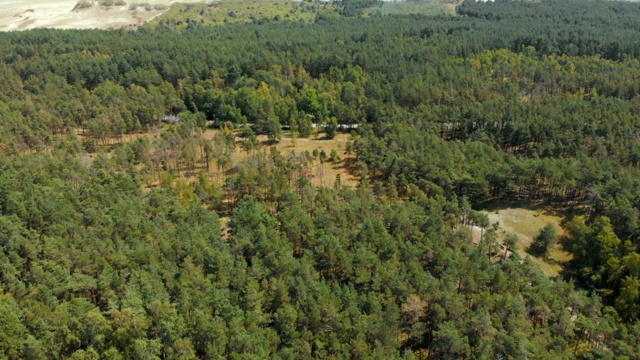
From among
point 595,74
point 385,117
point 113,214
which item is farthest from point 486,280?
point 595,74

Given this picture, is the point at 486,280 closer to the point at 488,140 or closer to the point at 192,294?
the point at 192,294

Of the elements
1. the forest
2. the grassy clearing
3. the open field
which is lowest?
the grassy clearing

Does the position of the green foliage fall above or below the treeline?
below

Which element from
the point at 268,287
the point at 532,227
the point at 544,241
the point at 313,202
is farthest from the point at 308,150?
the point at 268,287

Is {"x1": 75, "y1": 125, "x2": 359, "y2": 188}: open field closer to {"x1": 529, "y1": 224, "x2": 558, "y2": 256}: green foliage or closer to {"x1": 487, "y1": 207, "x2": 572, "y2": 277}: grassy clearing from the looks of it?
{"x1": 487, "y1": 207, "x2": 572, "y2": 277}: grassy clearing

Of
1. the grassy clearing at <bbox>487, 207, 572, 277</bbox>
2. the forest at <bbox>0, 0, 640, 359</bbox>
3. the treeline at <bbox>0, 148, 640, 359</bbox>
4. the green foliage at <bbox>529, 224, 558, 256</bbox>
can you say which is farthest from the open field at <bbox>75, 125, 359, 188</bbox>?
the green foliage at <bbox>529, 224, 558, 256</bbox>

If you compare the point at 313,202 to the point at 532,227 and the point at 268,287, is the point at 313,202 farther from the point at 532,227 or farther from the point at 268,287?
the point at 532,227

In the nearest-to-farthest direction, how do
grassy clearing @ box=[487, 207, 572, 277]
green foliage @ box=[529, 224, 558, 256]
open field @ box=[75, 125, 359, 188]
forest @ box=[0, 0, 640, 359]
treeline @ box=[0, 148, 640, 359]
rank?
treeline @ box=[0, 148, 640, 359] → forest @ box=[0, 0, 640, 359] → grassy clearing @ box=[487, 207, 572, 277] → green foliage @ box=[529, 224, 558, 256] → open field @ box=[75, 125, 359, 188]
